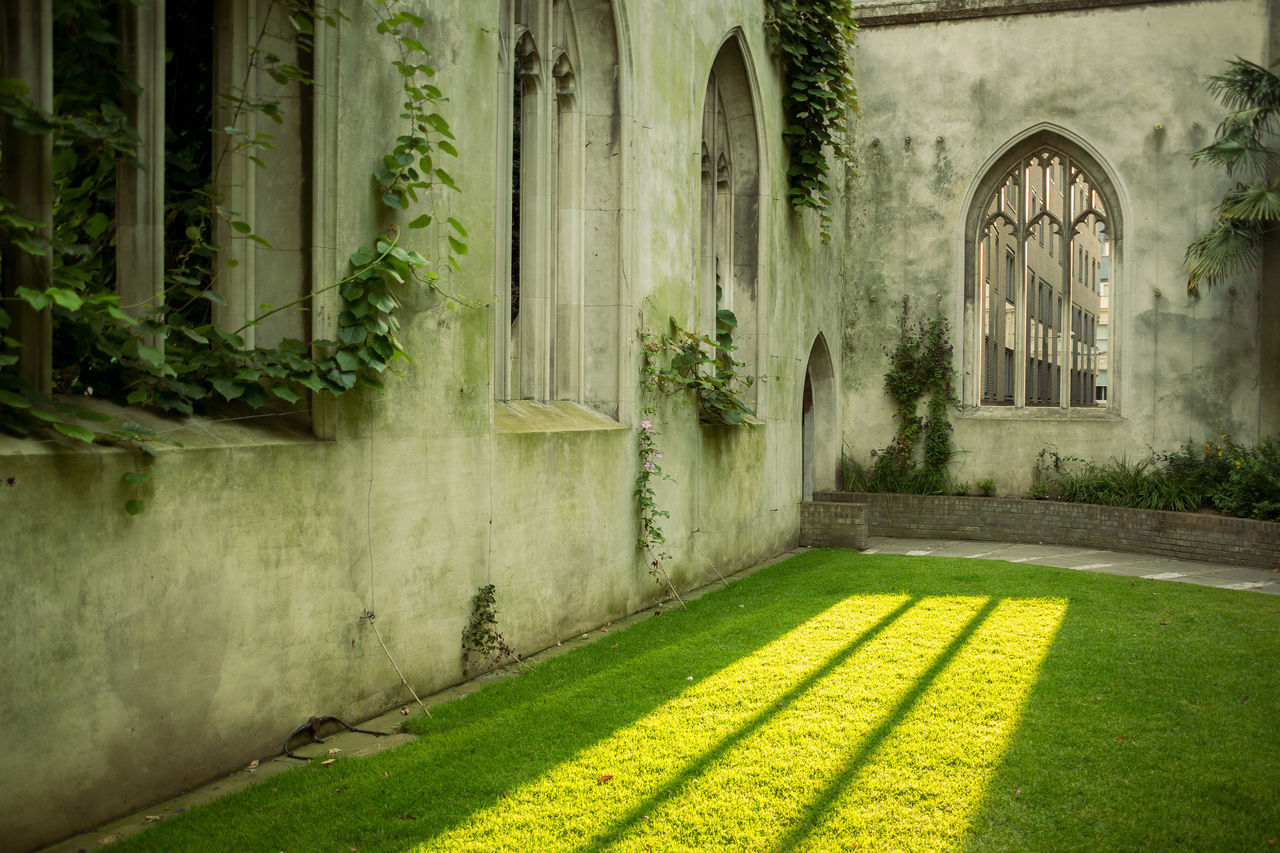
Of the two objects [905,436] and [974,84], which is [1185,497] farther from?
[974,84]

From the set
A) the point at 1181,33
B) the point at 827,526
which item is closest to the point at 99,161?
the point at 827,526

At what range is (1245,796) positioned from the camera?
364 centimetres

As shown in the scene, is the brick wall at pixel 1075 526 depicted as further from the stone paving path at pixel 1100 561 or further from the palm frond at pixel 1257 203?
the palm frond at pixel 1257 203

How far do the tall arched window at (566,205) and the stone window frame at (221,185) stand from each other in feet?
6.57

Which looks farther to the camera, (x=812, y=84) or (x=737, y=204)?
(x=812, y=84)

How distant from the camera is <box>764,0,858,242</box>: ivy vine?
10.5 m

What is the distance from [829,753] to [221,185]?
11.0 ft

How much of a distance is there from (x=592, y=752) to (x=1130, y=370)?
10.8m

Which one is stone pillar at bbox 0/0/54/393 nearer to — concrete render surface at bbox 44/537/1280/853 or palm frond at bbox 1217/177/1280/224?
concrete render surface at bbox 44/537/1280/853

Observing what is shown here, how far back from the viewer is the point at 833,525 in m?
11.0

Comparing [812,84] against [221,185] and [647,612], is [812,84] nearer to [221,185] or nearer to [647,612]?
[647,612]

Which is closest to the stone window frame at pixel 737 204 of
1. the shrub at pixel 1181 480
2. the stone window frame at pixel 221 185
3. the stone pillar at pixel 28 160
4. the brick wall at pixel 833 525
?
the brick wall at pixel 833 525

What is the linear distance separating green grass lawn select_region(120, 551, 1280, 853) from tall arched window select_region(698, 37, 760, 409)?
404 cm

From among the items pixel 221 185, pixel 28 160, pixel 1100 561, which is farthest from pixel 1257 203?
pixel 28 160
